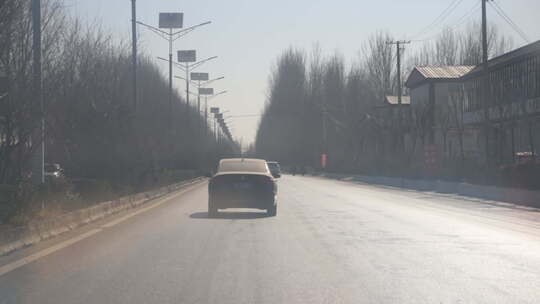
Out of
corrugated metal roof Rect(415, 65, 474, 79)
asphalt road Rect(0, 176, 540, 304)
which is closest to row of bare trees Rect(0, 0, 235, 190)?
asphalt road Rect(0, 176, 540, 304)

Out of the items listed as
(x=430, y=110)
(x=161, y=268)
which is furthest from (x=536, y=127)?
(x=161, y=268)

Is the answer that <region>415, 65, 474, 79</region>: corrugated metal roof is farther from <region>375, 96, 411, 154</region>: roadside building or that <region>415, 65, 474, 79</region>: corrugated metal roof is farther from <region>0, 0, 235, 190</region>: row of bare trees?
<region>0, 0, 235, 190</region>: row of bare trees

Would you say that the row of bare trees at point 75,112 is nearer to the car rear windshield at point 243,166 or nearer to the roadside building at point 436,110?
the car rear windshield at point 243,166

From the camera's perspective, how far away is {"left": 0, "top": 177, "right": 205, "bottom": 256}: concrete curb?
12695 mm

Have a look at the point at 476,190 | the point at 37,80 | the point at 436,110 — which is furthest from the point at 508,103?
the point at 37,80

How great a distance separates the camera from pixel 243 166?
71.4 ft

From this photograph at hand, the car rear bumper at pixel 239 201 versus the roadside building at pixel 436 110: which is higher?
the roadside building at pixel 436 110

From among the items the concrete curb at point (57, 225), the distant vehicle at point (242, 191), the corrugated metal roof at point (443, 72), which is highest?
the corrugated metal roof at point (443, 72)

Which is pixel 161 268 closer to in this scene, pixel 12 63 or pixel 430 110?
pixel 12 63

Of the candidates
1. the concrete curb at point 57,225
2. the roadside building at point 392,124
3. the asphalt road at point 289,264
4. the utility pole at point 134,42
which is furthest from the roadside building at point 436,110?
the asphalt road at point 289,264

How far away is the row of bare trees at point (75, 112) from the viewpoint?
17969 millimetres

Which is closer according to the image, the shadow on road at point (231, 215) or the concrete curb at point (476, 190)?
the shadow on road at point (231, 215)

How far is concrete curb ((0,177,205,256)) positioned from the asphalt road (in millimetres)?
836

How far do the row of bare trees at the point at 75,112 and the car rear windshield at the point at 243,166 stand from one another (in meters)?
5.05
